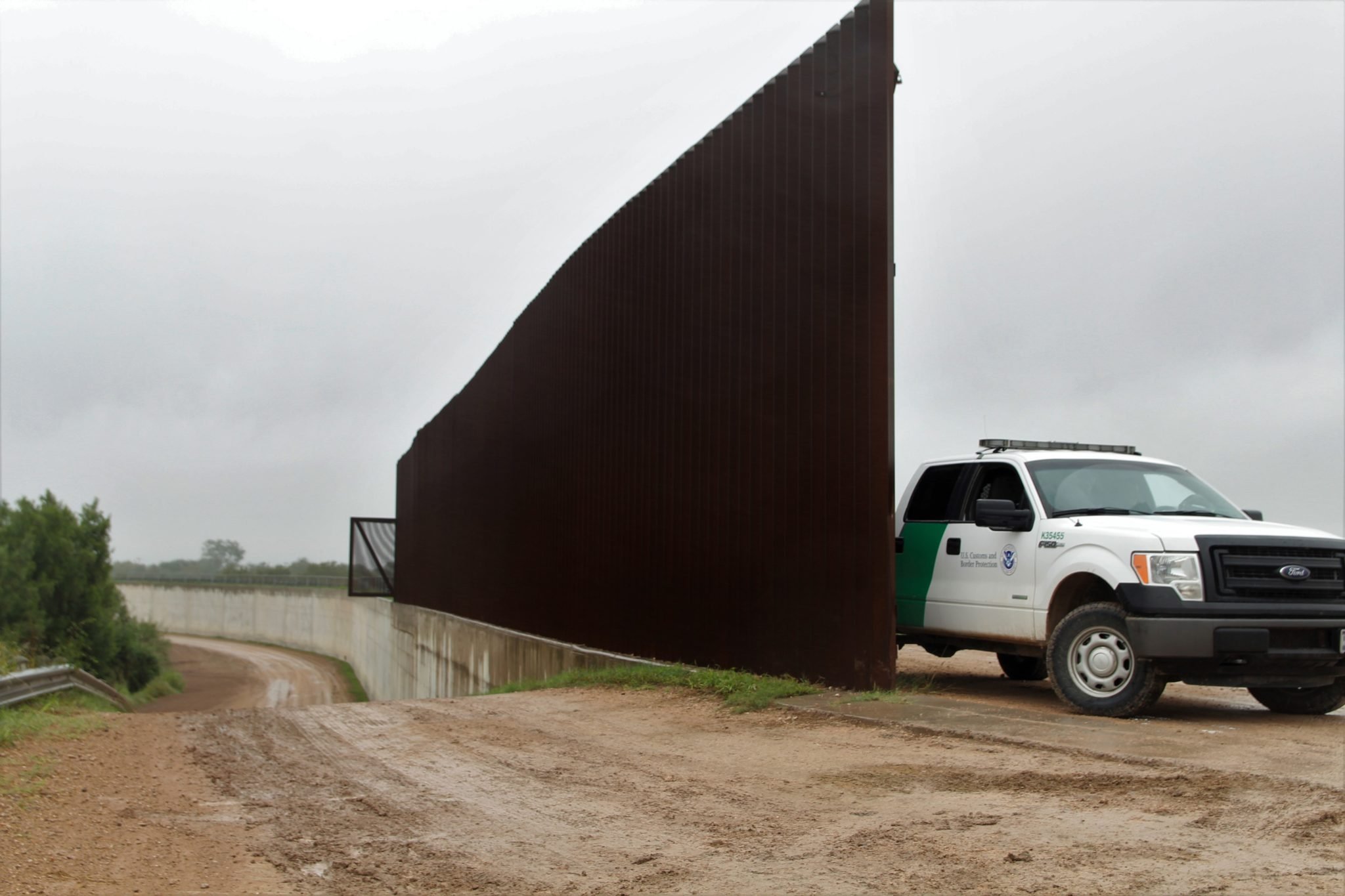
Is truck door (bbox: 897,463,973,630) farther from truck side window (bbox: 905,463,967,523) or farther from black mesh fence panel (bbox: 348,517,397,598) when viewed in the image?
black mesh fence panel (bbox: 348,517,397,598)

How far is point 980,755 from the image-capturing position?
24.6ft

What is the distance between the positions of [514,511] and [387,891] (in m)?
17.2

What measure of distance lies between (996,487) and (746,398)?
2984 millimetres

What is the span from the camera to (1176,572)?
8.66 meters

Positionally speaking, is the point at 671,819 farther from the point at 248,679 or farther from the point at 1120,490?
the point at 248,679

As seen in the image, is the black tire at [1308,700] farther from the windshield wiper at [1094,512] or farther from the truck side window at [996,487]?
the truck side window at [996,487]

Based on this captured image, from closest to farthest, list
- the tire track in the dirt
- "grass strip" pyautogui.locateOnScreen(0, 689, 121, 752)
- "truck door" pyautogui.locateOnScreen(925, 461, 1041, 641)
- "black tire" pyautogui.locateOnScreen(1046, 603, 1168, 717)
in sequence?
1. the tire track in the dirt
2. "black tire" pyautogui.locateOnScreen(1046, 603, 1168, 717)
3. "grass strip" pyautogui.locateOnScreen(0, 689, 121, 752)
4. "truck door" pyautogui.locateOnScreen(925, 461, 1041, 641)

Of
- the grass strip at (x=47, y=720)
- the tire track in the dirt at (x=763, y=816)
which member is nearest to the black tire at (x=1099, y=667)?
the tire track in the dirt at (x=763, y=816)

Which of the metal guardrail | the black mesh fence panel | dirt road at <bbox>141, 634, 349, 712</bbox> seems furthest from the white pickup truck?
the black mesh fence panel

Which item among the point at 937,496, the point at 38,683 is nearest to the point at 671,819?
the point at 937,496

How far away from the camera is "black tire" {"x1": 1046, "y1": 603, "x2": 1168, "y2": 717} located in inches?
344

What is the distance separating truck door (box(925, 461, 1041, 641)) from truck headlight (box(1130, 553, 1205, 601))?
1.16 metres

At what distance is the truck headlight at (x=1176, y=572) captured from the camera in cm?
859

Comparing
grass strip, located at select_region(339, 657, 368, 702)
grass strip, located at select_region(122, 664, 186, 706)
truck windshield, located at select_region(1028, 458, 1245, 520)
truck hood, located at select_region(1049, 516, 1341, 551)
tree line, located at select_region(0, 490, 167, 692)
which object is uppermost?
truck windshield, located at select_region(1028, 458, 1245, 520)
